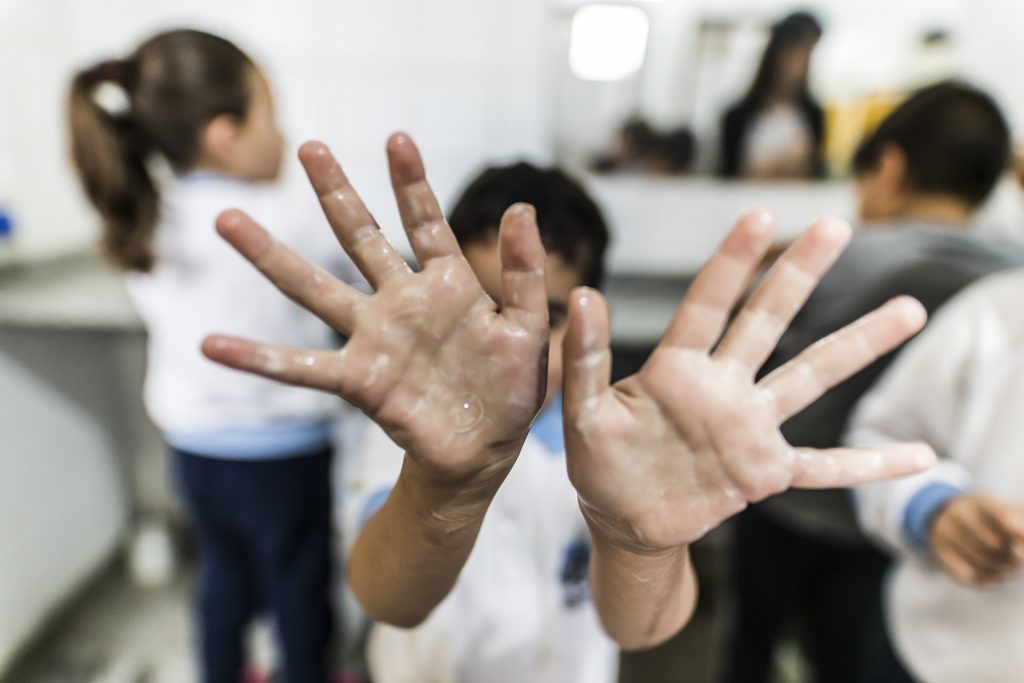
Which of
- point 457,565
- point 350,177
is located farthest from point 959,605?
point 350,177

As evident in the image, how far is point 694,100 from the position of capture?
1.09 meters

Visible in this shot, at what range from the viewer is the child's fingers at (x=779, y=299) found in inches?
10.6

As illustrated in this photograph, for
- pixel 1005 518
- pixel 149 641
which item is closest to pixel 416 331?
pixel 1005 518

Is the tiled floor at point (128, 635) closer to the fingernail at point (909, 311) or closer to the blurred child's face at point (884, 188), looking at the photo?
the fingernail at point (909, 311)

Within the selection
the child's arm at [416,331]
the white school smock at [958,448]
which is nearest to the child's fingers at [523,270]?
the child's arm at [416,331]

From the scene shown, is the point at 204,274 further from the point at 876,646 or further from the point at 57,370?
the point at 876,646

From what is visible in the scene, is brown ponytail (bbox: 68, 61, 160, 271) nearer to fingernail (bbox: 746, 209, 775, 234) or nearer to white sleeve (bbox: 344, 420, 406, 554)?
white sleeve (bbox: 344, 420, 406, 554)

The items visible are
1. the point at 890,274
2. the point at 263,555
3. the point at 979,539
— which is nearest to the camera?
the point at 979,539

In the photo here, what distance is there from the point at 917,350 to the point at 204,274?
2.53 ft

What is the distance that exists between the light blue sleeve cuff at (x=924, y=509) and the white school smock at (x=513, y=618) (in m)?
0.30

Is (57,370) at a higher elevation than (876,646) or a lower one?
higher

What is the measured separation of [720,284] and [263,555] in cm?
90

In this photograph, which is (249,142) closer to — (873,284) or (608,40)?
(608,40)

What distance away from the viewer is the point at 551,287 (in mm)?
358
